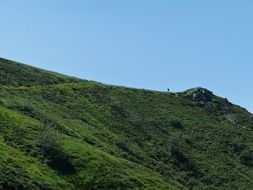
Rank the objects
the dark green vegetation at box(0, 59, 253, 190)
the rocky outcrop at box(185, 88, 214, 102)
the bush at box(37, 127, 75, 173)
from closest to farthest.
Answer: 1. the dark green vegetation at box(0, 59, 253, 190)
2. the bush at box(37, 127, 75, 173)
3. the rocky outcrop at box(185, 88, 214, 102)

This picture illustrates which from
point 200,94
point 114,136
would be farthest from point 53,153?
point 200,94

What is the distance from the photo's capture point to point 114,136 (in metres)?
86.4

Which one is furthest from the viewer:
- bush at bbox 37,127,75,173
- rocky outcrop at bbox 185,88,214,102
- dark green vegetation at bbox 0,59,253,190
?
rocky outcrop at bbox 185,88,214,102

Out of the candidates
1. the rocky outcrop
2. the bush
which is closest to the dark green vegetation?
the bush

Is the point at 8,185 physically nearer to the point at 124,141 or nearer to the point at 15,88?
the point at 124,141

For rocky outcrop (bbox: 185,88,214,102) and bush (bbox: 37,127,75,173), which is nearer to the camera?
bush (bbox: 37,127,75,173)

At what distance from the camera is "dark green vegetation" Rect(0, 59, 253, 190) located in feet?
211

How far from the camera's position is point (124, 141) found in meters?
86.1

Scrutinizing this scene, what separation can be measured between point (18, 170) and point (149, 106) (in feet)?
184

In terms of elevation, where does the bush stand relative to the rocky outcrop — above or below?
below

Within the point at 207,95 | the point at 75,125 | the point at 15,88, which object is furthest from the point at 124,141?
the point at 207,95

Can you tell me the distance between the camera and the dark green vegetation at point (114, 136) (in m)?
64.4

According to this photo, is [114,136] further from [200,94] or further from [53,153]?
[200,94]

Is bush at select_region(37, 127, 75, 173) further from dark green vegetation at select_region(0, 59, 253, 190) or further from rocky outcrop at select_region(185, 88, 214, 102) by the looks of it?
rocky outcrop at select_region(185, 88, 214, 102)
